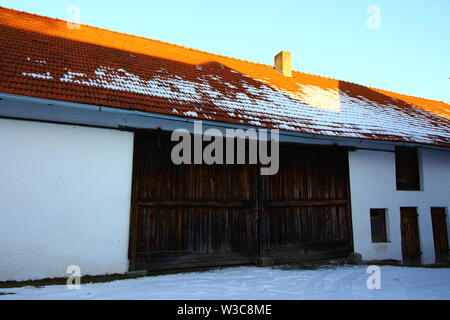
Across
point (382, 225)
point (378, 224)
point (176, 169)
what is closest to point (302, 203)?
point (378, 224)

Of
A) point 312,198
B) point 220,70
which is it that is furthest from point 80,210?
point 220,70

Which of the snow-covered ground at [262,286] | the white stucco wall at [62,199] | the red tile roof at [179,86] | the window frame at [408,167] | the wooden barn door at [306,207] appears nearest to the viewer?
the snow-covered ground at [262,286]

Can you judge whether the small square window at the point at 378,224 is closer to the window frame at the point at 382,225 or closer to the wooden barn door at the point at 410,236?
the window frame at the point at 382,225

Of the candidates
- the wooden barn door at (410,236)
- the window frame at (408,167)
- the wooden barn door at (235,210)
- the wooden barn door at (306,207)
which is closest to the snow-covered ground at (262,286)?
the wooden barn door at (235,210)

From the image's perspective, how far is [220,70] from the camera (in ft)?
33.2

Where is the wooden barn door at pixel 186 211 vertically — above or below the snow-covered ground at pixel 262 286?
above

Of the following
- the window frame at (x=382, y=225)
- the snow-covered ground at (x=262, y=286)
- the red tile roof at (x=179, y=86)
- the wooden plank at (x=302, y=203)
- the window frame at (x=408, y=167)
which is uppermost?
the red tile roof at (x=179, y=86)

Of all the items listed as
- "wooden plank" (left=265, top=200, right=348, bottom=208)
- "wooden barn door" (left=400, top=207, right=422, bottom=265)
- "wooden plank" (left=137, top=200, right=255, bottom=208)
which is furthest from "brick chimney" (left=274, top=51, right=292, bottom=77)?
"wooden plank" (left=137, top=200, right=255, bottom=208)

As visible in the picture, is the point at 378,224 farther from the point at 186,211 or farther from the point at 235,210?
the point at 186,211

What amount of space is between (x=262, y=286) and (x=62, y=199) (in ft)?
12.9

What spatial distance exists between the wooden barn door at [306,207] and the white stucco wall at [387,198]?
353 mm

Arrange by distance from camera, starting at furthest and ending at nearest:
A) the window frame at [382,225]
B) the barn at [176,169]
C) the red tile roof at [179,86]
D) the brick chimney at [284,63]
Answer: the brick chimney at [284,63]
the window frame at [382,225]
the red tile roof at [179,86]
the barn at [176,169]

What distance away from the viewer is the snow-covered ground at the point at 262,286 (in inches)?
184

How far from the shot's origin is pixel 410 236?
365 inches
